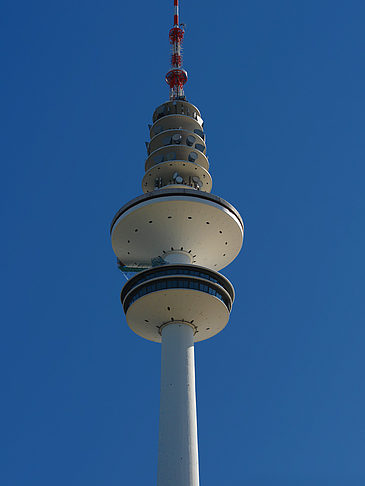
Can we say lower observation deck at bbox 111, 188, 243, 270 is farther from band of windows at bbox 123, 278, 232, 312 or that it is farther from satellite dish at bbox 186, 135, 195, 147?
satellite dish at bbox 186, 135, 195, 147

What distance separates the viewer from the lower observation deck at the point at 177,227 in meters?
38.8

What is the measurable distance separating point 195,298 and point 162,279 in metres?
2.40

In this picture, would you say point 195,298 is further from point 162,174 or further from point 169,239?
point 162,174

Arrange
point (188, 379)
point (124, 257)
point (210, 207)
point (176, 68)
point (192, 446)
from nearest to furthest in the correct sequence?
1. point (192, 446)
2. point (188, 379)
3. point (210, 207)
4. point (124, 257)
5. point (176, 68)

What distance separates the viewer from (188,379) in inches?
1372

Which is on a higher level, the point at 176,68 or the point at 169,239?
the point at 176,68

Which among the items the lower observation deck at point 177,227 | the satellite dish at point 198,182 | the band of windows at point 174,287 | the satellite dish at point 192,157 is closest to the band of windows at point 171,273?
the band of windows at point 174,287

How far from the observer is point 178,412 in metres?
33.3

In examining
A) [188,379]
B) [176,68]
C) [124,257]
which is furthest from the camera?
[176,68]

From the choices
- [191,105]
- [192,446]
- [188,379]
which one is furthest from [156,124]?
[192,446]

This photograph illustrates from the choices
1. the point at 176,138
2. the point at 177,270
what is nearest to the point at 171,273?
the point at 177,270

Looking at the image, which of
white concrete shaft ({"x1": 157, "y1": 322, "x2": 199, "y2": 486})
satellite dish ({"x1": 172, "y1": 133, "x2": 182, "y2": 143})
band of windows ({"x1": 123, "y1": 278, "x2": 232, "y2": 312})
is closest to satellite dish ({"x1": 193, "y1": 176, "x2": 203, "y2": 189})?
satellite dish ({"x1": 172, "y1": 133, "x2": 182, "y2": 143})

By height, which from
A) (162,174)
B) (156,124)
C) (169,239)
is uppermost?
(156,124)

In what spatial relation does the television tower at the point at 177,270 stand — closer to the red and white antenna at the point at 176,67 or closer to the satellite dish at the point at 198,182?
the satellite dish at the point at 198,182
